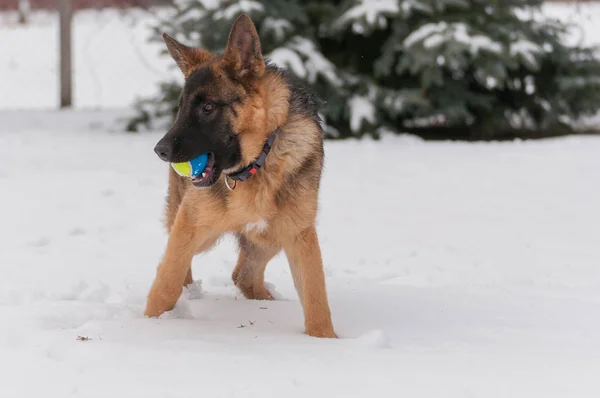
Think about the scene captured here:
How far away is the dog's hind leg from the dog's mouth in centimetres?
105

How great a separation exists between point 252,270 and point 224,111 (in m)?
1.50

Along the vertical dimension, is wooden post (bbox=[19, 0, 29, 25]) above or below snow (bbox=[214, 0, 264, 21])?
below

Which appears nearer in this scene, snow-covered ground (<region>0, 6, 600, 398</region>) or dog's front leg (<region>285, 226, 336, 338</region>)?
snow-covered ground (<region>0, 6, 600, 398</region>)

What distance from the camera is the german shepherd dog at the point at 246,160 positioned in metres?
4.06

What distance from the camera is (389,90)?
12.2 m

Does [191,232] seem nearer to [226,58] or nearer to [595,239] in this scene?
[226,58]

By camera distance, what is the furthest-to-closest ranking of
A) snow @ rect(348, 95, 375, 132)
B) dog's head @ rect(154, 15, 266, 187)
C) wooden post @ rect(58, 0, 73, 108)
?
wooden post @ rect(58, 0, 73, 108)
snow @ rect(348, 95, 375, 132)
dog's head @ rect(154, 15, 266, 187)

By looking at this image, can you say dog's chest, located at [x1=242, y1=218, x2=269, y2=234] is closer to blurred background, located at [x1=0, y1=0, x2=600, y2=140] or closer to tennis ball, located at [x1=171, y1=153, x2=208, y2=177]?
tennis ball, located at [x1=171, y1=153, x2=208, y2=177]

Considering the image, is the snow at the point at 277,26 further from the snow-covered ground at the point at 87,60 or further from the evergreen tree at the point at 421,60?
the snow-covered ground at the point at 87,60

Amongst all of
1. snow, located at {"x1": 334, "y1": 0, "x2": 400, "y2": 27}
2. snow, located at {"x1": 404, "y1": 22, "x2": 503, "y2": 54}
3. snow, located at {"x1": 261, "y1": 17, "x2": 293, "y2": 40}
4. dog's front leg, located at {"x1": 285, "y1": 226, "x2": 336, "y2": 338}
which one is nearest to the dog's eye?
dog's front leg, located at {"x1": 285, "y1": 226, "x2": 336, "y2": 338}

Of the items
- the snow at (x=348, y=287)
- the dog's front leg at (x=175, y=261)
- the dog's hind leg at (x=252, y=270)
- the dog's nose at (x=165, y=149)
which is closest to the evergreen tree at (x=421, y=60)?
the snow at (x=348, y=287)

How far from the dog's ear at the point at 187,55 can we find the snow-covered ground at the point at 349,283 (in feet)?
4.59

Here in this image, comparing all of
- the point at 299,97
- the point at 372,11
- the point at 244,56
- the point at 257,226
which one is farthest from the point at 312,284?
the point at 372,11

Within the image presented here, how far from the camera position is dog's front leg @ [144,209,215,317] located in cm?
439
